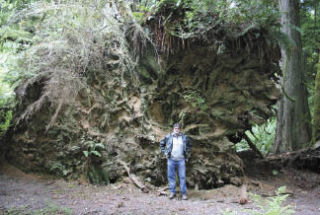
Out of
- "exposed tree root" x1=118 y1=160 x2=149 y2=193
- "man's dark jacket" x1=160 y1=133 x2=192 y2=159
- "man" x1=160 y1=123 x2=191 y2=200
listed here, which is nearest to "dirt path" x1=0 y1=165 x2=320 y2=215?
"exposed tree root" x1=118 y1=160 x2=149 y2=193

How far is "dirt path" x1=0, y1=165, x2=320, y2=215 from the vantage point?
5.18 m

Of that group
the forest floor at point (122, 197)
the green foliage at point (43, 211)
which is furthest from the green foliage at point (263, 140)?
the green foliage at point (43, 211)

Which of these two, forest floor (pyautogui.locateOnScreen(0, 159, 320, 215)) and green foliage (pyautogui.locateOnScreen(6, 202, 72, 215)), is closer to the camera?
green foliage (pyautogui.locateOnScreen(6, 202, 72, 215))

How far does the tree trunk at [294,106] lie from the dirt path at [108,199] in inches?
109

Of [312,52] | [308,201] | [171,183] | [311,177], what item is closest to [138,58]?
[171,183]

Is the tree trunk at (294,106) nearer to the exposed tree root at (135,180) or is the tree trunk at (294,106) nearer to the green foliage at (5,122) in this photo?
the exposed tree root at (135,180)

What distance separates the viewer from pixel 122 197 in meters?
6.23

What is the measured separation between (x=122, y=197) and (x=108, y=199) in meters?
0.37

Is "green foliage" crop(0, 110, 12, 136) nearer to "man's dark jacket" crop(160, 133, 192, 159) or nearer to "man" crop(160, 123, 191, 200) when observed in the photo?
"man's dark jacket" crop(160, 133, 192, 159)

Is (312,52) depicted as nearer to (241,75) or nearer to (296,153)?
(296,153)

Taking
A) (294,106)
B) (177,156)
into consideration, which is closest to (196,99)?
(177,156)

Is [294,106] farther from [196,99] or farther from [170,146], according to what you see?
[170,146]

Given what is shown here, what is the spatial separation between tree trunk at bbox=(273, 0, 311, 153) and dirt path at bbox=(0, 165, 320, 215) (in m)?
2.77

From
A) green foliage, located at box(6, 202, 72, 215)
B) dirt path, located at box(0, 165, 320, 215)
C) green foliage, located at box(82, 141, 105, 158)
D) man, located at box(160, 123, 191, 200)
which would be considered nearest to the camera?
green foliage, located at box(6, 202, 72, 215)
